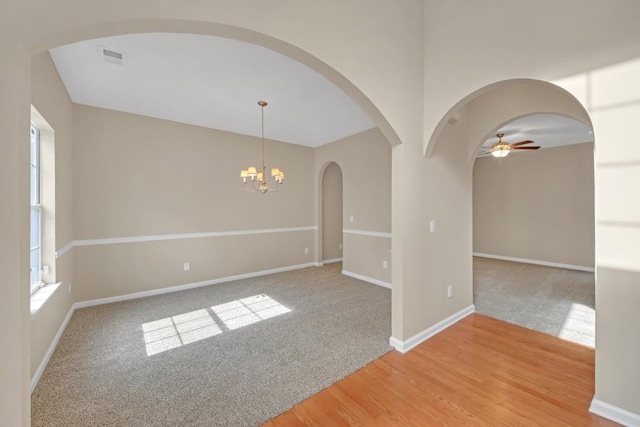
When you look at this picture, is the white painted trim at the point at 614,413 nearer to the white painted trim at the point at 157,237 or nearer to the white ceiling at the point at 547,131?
the white ceiling at the point at 547,131

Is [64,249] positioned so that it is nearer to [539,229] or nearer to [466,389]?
[466,389]

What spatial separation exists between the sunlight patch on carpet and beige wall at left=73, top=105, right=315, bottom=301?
4.06 ft

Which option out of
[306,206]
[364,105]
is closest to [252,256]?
[306,206]

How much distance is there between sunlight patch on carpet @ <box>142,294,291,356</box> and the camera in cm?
265

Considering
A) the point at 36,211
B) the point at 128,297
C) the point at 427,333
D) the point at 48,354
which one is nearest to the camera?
the point at 48,354

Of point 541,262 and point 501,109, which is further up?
point 501,109

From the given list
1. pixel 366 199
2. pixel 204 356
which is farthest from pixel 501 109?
pixel 204 356

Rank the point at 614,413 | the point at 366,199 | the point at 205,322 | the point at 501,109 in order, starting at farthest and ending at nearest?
the point at 366,199
the point at 205,322
the point at 501,109
the point at 614,413

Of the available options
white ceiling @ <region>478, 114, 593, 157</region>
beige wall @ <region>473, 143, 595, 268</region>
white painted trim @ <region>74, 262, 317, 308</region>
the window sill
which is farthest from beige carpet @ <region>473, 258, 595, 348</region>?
the window sill

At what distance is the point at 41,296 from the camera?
7.70ft

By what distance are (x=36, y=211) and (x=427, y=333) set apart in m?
4.19

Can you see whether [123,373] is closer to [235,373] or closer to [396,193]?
[235,373]

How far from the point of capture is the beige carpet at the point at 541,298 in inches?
116

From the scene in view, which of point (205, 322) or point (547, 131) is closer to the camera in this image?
point (205, 322)
